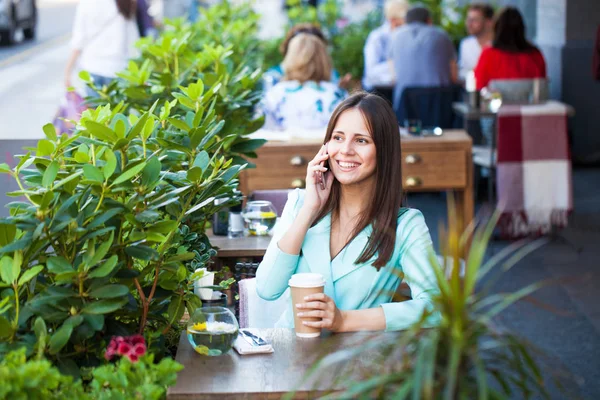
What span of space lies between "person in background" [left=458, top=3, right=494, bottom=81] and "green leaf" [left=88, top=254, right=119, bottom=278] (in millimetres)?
8063

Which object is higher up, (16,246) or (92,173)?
(92,173)

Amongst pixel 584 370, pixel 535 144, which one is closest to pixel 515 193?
pixel 535 144

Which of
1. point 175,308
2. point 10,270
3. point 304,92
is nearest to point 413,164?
point 304,92

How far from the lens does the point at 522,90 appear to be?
7.53m

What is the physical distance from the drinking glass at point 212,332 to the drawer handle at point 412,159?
12.8ft

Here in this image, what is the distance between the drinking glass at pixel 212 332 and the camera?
92.0 inches

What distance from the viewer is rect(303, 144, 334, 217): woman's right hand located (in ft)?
9.61

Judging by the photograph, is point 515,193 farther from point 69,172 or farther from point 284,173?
point 69,172

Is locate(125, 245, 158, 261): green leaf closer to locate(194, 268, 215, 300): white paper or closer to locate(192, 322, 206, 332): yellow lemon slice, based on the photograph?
locate(192, 322, 206, 332): yellow lemon slice

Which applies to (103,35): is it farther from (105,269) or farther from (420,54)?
(105,269)

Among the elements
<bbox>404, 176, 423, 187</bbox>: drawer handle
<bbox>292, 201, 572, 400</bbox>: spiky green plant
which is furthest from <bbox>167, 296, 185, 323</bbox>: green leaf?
<bbox>404, 176, 423, 187</bbox>: drawer handle

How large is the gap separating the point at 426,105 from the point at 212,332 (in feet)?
22.1

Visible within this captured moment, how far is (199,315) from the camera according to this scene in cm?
237

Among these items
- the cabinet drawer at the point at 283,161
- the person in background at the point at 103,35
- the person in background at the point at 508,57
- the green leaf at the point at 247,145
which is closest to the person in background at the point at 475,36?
the person in background at the point at 508,57
